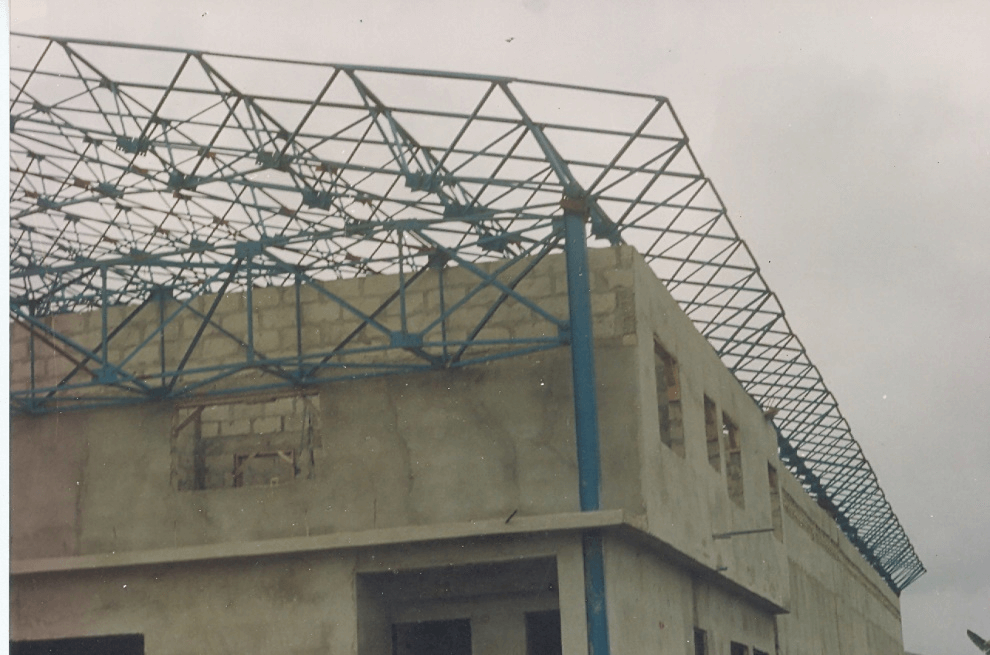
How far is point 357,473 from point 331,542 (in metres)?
1.06

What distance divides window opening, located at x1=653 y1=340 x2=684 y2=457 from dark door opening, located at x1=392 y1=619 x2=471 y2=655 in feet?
11.6

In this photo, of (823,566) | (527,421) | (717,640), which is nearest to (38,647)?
(527,421)

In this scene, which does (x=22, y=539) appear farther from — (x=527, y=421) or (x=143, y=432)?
(x=527, y=421)

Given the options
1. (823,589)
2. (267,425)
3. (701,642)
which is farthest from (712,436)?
(823,589)

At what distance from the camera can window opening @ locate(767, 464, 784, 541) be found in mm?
25734

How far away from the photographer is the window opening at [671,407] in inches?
716

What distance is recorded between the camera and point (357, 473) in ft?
53.3

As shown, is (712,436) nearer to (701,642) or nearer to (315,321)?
(701,642)

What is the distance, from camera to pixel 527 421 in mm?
15969

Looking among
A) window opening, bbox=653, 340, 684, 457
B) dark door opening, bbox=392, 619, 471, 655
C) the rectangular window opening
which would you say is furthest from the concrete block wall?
the rectangular window opening

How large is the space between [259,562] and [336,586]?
1.01 metres

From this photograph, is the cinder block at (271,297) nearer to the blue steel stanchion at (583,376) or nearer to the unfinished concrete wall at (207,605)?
the unfinished concrete wall at (207,605)

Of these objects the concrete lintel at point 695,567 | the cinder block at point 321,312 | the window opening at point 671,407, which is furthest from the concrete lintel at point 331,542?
the window opening at point 671,407

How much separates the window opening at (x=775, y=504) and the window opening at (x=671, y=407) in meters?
7.65
